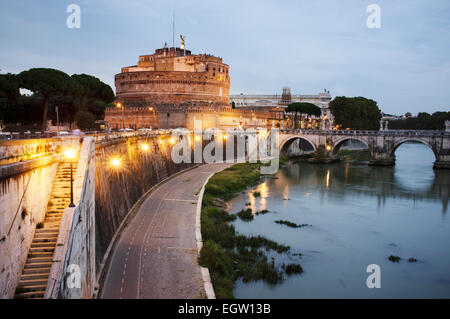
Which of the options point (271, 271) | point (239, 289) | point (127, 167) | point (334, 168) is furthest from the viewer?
point (334, 168)

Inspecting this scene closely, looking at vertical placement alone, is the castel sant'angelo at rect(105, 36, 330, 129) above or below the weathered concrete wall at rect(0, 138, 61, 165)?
above

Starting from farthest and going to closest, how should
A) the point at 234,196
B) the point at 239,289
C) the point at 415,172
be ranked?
the point at 415,172
the point at 234,196
the point at 239,289

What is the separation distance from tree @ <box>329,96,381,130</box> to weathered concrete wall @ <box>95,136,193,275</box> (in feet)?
122

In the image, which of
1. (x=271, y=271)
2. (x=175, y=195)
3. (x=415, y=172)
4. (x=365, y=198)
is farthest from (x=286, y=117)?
(x=271, y=271)

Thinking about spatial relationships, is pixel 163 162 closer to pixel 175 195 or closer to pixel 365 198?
pixel 175 195

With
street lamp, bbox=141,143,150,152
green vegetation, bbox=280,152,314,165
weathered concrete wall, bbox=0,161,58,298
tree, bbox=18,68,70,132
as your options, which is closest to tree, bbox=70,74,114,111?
tree, bbox=18,68,70,132

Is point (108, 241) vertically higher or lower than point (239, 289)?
higher

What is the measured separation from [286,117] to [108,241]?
175 ft

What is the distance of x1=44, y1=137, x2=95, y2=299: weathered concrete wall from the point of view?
24.0 ft

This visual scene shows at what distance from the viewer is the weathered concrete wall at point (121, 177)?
1189 cm

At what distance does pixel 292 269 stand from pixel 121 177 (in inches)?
295

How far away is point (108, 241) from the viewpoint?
1212cm

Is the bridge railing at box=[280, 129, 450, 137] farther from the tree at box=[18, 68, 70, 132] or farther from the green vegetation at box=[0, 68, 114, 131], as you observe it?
the tree at box=[18, 68, 70, 132]

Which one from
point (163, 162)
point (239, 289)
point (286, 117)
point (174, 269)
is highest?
point (286, 117)
